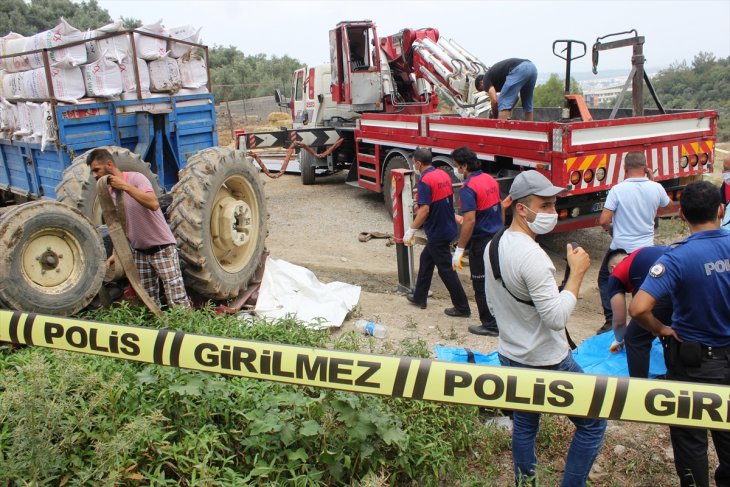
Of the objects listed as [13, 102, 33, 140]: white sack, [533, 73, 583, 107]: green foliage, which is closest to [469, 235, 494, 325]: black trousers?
[13, 102, 33, 140]: white sack

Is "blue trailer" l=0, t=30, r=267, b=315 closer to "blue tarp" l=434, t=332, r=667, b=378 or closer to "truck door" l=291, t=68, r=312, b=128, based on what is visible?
"blue tarp" l=434, t=332, r=667, b=378

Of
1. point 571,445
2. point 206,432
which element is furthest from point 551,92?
point 206,432

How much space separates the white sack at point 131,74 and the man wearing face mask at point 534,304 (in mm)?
5377

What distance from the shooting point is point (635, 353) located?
3.77 metres

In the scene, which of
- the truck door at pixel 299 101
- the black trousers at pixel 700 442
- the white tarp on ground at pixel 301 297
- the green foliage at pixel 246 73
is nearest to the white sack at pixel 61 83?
the white tarp on ground at pixel 301 297

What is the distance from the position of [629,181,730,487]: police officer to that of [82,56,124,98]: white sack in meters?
5.91

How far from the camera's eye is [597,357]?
4.79 m

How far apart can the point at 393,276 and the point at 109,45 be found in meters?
4.11

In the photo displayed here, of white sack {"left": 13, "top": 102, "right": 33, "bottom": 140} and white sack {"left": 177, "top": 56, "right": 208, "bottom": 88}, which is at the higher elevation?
white sack {"left": 177, "top": 56, "right": 208, "bottom": 88}

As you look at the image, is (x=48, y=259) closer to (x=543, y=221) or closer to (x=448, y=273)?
(x=543, y=221)

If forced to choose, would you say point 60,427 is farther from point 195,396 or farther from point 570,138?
point 570,138

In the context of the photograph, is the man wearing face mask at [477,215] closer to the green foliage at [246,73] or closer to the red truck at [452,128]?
the red truck at [452,128]

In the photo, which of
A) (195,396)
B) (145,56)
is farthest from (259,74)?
(195,396)

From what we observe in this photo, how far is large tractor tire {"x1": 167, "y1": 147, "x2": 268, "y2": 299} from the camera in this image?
4.94 metres
